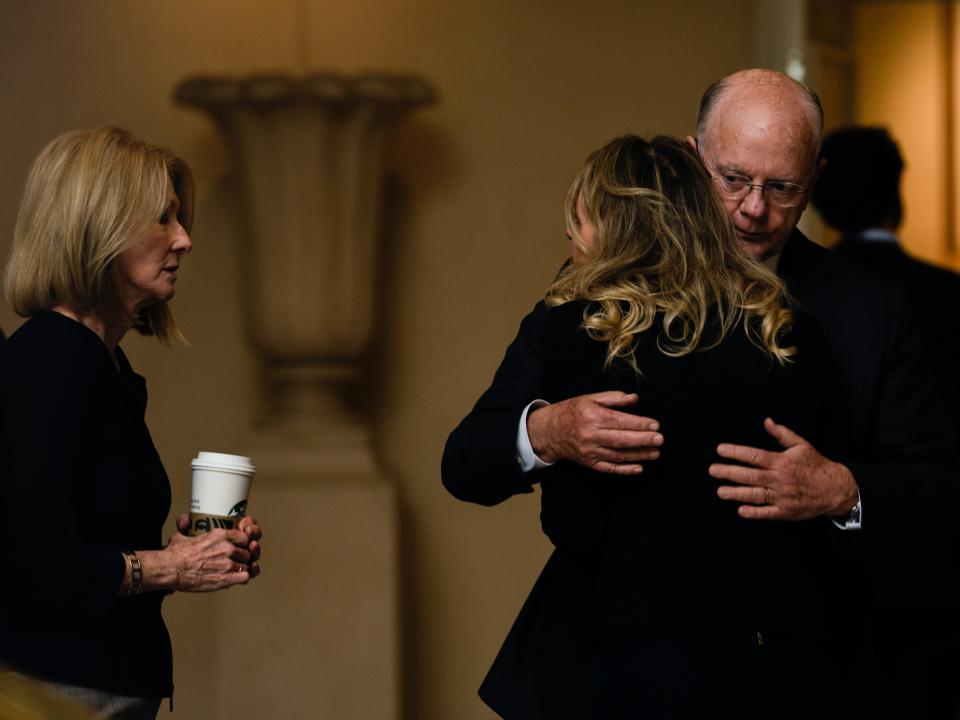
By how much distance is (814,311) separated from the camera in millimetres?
1973

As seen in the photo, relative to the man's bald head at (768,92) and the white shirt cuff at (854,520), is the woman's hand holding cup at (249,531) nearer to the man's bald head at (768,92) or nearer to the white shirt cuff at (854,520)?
the white shirt cuff at (854,520)

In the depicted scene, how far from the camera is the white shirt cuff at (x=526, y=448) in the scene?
1794 mm

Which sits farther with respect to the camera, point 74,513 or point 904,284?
point 904,284

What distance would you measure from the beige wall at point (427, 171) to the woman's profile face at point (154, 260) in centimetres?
208

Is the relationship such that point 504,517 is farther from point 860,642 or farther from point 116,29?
point 860,642

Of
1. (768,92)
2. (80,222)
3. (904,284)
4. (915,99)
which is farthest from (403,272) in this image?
(915,99)

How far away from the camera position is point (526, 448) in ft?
5.92

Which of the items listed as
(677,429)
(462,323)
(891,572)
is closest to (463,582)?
(462,323)

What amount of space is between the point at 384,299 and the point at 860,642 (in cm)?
261

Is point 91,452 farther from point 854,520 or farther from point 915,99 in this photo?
point 915,99

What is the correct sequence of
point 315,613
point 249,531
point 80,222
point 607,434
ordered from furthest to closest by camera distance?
point 315,613
point 249,531
point 80,222
point 607,434

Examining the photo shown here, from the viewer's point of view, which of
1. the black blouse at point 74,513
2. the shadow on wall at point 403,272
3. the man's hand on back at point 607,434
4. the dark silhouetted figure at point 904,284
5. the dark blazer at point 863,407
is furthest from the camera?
the shadow on wall at point 403,272

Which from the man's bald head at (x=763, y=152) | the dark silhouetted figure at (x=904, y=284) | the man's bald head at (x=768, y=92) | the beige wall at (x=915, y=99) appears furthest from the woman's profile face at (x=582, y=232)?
the beige wall at (x=915, y=99)

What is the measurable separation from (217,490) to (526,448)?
1.40ft
